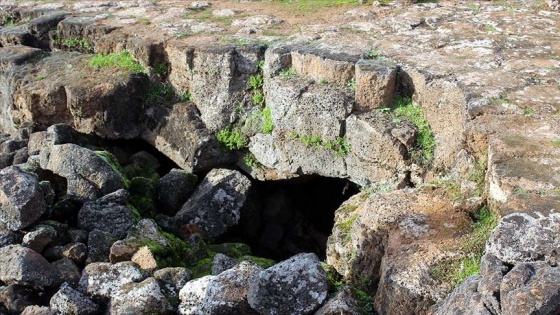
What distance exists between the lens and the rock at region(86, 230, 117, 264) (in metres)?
6.10

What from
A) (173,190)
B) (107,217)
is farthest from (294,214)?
(107,217)

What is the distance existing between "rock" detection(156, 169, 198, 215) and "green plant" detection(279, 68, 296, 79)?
5.16 ft

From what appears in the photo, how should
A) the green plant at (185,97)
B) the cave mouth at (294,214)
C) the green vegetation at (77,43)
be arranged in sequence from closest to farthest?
the green plant at (185,97)
the cave mouth at (294,214)
the green vegetation at (77,43)

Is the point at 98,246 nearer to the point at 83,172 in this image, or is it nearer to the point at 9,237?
the point at 9,237

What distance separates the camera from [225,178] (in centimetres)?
788

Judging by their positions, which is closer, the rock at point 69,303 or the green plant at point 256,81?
the rock at point 69,303

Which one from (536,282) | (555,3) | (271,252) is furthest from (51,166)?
(555,3)

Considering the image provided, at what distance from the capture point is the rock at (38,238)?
5.95 metres

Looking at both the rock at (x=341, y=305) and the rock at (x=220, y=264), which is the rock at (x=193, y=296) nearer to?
the rock at (x=220, y=264)

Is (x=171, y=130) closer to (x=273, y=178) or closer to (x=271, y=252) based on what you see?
(x=273, y=178)

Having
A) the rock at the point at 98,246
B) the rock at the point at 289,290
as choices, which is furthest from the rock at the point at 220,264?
the rock at the point at 98,246

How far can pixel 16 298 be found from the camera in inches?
215

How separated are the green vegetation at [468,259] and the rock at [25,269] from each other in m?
3.07

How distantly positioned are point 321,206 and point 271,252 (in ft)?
3.02
